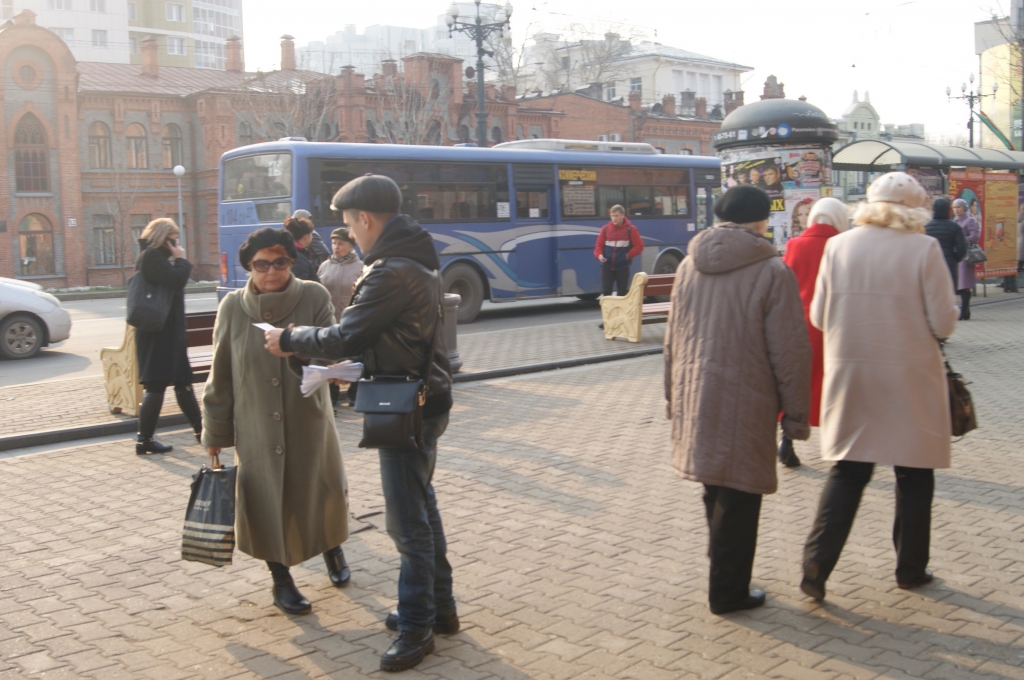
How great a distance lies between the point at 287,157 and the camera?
16.2 metres

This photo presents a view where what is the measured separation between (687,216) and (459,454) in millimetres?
15551

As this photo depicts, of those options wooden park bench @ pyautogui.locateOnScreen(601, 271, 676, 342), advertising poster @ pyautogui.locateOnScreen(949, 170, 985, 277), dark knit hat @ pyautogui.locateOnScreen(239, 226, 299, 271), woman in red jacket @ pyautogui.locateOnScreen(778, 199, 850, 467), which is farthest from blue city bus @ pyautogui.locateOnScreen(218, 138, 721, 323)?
dark knit hat @ pyautogui.locateOnScreen(239, 226, 299, 271)

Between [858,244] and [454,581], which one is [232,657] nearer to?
[454,581]

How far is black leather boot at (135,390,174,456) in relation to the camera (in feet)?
24.8

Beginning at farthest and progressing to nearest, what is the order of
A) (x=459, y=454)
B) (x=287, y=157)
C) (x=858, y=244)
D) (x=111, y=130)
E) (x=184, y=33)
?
(x=184, y=33)
(x=111, y=130)
(x=287, y=157)
(x=459, y=454)
(x=858, y=244)

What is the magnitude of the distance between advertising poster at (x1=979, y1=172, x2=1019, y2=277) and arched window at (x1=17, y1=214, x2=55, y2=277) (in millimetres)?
36034

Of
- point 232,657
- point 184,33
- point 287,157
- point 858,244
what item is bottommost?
point 232,657

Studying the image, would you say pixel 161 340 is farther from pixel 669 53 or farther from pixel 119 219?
pixel 669 53

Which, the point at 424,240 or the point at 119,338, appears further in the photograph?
the point at 119,338

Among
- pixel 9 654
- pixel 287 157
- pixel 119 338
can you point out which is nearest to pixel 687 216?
pixel 287 157

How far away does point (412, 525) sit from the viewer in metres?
3.83

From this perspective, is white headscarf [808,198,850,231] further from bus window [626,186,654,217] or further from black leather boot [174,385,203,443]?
bus window [626,186,654,217]

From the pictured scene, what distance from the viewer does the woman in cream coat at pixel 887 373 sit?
4.28 metres

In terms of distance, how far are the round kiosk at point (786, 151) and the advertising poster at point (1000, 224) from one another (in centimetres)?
842
